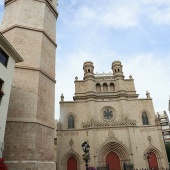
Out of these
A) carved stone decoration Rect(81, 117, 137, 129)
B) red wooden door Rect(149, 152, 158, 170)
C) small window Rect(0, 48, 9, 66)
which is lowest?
red wooden door Rect(149, 152, 158, 170)

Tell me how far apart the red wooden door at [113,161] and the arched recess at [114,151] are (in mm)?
409

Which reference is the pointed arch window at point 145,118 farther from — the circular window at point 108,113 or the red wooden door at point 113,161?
the red wooden door at point 113,161

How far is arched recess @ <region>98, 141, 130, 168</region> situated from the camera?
73.7ft

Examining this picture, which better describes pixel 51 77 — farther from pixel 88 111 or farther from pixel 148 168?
pixel 148 168

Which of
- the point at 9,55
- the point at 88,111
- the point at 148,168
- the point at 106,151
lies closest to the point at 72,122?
the point at 88,111

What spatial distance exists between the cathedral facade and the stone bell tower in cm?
1115

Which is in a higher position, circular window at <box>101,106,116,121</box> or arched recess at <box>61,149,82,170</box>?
circular window at <box>101,106,116,121</box>

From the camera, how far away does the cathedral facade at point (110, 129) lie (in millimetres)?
22484

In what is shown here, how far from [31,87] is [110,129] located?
14557 mm

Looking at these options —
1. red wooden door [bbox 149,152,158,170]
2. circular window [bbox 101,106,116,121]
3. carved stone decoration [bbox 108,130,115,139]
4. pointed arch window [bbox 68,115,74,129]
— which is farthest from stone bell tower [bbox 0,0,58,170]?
red wooden door [bbox 149,152,158,170]

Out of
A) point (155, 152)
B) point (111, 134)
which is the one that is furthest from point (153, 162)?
point (111, 134)

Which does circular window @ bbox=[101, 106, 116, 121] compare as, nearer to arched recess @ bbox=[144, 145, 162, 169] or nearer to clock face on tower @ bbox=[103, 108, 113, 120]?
clock face on tower @ bbox=[103, 108, 113, 120]

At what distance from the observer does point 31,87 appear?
12.4 m

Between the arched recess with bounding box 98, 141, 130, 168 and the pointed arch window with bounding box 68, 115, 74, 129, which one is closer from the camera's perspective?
the arched recess with bounding box 98, 141, 130, 168
